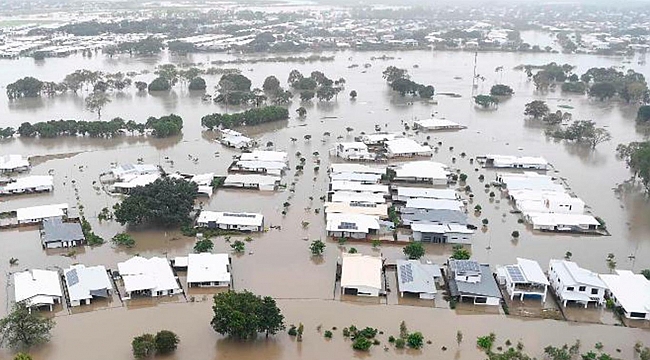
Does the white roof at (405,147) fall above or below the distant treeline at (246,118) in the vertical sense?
below

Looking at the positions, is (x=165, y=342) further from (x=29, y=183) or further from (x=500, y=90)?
(x=500, y=90)

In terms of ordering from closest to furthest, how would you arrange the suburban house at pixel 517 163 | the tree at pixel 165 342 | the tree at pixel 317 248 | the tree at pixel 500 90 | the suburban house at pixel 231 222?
the tree at pixel 165 342
the tree at pixel 317 248
the suburban house at pixel 231 222
the suburban house at pixel 517 163
the tree at pixel 500 90

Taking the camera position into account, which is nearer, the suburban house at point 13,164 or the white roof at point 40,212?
the white roof at point 40,212

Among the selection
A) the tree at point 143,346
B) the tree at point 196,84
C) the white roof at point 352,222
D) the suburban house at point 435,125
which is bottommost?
the tree at point 143,346

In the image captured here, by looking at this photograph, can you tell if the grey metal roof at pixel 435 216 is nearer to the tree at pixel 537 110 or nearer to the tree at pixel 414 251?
the tree at pixel 414 251

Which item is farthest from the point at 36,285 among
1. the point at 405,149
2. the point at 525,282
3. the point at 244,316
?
the point at 405,149

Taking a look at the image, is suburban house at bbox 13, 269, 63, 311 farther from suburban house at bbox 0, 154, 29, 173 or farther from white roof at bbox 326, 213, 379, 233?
suburban house at bbox 0, 154, 29, 173

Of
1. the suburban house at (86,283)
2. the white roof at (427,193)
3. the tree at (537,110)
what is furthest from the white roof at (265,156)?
the tree at (537,110)
